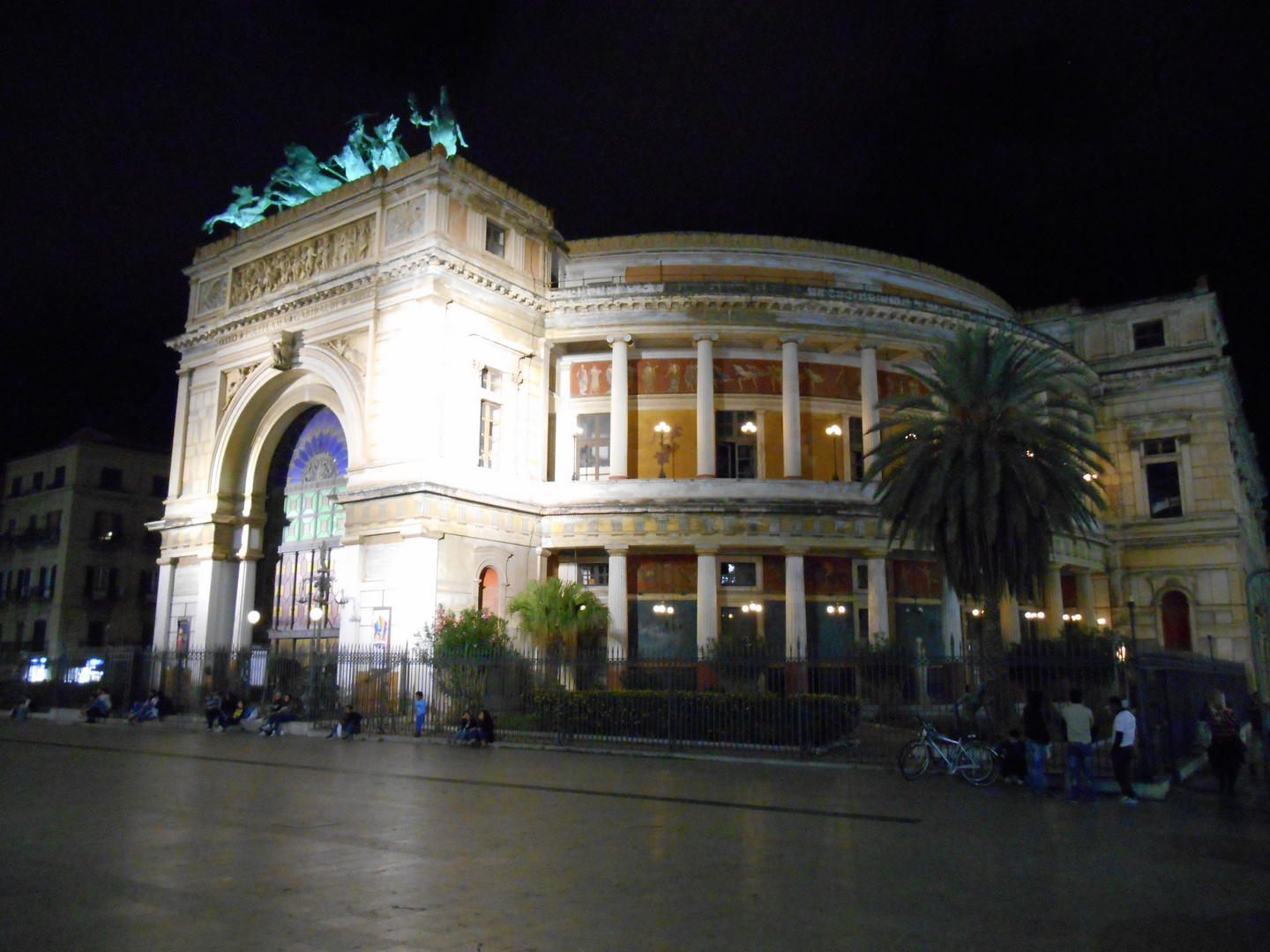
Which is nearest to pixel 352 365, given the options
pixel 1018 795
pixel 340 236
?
pixel 340 236

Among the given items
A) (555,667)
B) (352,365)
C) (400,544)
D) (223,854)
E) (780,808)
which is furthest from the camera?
(352,365)

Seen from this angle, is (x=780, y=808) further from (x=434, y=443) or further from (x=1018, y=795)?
(x=434, y=443)

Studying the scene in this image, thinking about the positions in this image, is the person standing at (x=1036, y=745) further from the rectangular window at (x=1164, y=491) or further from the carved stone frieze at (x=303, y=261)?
the rectangular window at (x=1164, y=491)

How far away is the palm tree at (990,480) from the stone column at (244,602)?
24451mm

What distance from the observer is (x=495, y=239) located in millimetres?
34031

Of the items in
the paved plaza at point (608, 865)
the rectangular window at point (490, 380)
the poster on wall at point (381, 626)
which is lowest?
the paved plaza at point (608, 865)

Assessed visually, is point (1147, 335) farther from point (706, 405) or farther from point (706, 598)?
point (706, 598)

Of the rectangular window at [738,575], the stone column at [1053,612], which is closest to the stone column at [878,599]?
the rectangular window at [738,575]

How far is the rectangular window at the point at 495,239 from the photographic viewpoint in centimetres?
3359

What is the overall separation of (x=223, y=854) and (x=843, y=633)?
27641 mm

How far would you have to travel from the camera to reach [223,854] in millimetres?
9680

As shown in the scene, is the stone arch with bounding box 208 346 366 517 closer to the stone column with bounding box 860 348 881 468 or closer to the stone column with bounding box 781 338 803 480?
the stone column with bounding box 781 338 803 480

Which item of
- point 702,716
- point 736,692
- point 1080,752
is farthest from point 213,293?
point 1080,752

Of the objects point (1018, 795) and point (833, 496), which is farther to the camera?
point (833, 496)
